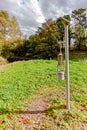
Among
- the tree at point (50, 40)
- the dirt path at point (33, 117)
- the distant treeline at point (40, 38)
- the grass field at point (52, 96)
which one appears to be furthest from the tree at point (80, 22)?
the dirt path at point (33, 117)

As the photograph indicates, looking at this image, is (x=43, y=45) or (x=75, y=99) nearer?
(x=75, y=99)

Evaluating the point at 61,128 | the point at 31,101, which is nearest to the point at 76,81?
the point at 31,101

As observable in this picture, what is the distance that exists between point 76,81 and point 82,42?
16.3m

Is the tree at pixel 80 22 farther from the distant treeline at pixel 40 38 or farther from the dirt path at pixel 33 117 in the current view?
the dirt path at pixel 33 117

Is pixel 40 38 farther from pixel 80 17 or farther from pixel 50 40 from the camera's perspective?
pixel 80 17

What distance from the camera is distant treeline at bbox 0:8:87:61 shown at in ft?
57.0

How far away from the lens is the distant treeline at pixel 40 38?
17.4 m

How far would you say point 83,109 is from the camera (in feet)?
12.4

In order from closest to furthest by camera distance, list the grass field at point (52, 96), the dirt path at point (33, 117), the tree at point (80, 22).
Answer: the dirt path at point (33, 117) < the grass field at point (52, 96) < the tree at point (80, 22)

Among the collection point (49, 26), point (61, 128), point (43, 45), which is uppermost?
point (49, 26)

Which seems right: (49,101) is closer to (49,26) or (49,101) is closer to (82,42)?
(49,26)

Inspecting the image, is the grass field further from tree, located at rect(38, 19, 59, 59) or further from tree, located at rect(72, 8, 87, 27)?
tree, located at rect(72, 8, 87, 27)

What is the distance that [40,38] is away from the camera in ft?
59.5

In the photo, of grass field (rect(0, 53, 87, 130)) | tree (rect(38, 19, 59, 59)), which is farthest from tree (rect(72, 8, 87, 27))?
grass field (rect(0, 53, 87, 130))
